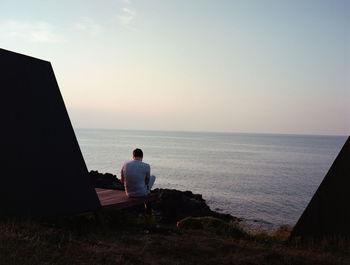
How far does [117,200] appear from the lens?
731 centimetres

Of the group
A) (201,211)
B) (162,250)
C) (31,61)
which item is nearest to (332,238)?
(162,250)

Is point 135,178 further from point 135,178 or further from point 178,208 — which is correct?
point 178,208

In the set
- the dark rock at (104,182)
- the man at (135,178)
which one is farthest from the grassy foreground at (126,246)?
the dark rock at (104,182)

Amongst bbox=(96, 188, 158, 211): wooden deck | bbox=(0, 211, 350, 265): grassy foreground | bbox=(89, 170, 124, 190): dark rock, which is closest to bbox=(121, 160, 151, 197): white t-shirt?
bbox=(96, 188, 158, 211): wooden deck

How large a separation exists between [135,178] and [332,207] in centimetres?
455

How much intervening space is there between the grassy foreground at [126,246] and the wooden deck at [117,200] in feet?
1.20

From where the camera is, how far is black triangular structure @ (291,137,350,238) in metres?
7.41

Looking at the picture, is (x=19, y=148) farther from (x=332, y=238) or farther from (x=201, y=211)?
(x=201, y=211)

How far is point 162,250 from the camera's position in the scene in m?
5.57

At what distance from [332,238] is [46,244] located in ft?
19.5

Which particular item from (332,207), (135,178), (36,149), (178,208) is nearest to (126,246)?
(135,178)

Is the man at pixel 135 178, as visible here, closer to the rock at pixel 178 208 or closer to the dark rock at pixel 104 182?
the rock at pixel 178 208

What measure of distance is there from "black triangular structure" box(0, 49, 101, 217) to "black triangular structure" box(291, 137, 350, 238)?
488 cm

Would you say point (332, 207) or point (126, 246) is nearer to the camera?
point (126, 246)
